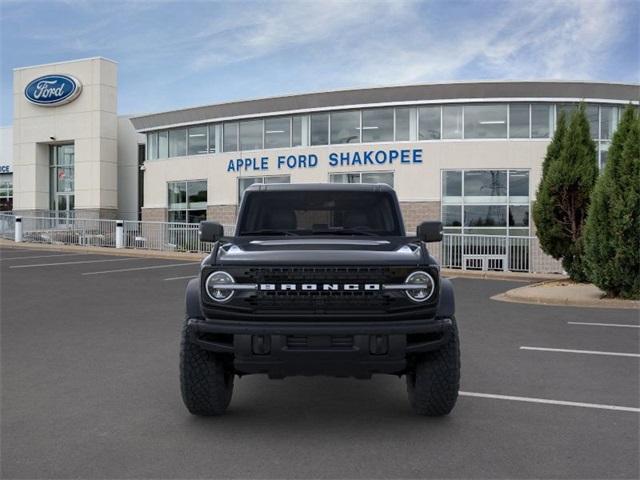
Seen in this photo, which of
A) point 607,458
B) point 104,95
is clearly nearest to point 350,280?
point 607,458

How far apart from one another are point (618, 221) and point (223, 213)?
66.7 feet

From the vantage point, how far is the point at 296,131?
28.8 meters

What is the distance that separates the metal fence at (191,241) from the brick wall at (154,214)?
259 centimetres

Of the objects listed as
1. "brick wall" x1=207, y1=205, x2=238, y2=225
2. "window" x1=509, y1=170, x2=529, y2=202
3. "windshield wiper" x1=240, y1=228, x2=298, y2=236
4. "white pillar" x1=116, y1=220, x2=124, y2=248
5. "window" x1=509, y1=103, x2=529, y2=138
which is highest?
"window" x1=509, y1=103, x2=529, y2=138

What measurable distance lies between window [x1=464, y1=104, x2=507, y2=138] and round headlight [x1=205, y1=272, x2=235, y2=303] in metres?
22.6

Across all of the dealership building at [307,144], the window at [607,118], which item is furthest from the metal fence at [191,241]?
the window at [607,118]

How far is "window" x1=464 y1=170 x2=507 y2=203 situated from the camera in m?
25.4

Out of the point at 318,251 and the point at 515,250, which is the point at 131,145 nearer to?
the point at 515,250

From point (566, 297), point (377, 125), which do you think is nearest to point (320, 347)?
point (566, 297)

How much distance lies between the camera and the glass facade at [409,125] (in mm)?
25406

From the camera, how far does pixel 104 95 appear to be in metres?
35.8

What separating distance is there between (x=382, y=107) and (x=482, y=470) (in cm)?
2405

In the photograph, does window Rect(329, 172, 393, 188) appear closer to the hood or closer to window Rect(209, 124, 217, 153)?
window Rect(209, 124, 217, 153)

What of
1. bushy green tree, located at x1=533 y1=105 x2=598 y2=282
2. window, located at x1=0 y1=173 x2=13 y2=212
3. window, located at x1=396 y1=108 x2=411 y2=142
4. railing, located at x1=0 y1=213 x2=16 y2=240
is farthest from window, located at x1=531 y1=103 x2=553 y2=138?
window, located at x1=0 y1=173 x2=13 y2=212
